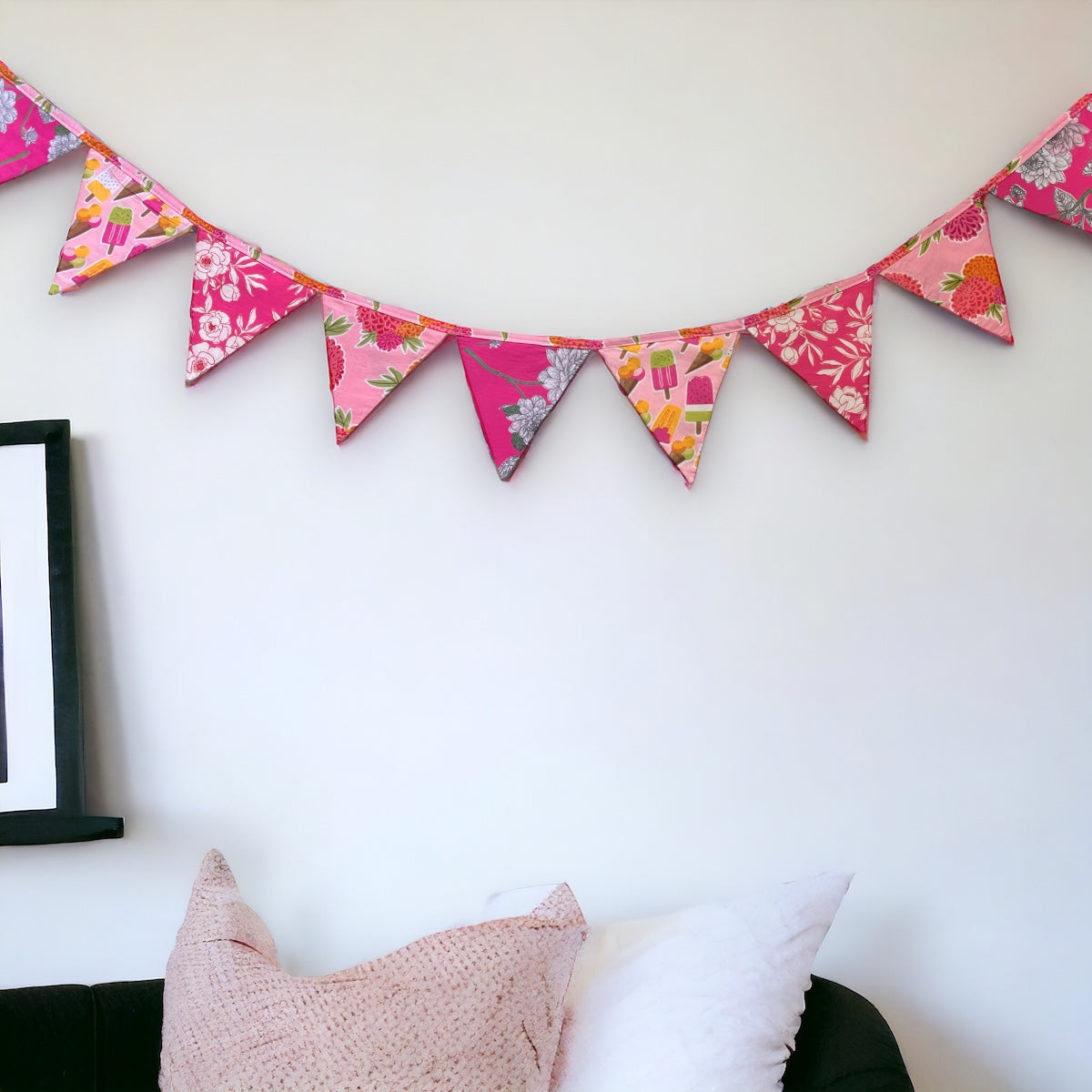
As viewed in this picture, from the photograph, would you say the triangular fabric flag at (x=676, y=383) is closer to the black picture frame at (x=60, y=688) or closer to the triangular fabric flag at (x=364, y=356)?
the triangular fabric flag at (x=364, y=356)

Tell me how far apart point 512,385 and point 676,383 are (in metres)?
0.22

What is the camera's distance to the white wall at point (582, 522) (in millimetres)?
1290

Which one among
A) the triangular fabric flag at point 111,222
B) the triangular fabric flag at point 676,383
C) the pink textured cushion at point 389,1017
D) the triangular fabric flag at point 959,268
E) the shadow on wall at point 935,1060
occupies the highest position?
the triangular fabric flag at point 111,222

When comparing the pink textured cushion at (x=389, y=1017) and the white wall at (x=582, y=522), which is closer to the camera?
the pink textured cushion at (x=389, y=1017)

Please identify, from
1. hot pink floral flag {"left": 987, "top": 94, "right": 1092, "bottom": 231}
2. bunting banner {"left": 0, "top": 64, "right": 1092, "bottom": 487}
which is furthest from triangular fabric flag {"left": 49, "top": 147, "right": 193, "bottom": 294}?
hot pink floral flag {"left": 987, "top": 94, "right": 1092, "bottom": 231}

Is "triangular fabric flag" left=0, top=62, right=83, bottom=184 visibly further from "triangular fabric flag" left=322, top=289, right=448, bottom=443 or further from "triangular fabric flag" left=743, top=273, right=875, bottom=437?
"triangular fabric flag" left=743, top=273, right=875, bottom=437

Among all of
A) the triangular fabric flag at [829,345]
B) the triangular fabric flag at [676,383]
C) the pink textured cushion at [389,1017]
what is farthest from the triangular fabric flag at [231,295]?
the pink textured cushion at [389,1017]

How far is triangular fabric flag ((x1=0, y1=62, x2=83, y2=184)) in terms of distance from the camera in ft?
4.27

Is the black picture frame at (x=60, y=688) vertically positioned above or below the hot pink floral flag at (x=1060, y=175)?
below

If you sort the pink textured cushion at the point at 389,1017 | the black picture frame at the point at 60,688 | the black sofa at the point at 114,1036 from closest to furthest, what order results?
the pink textured cushion at the point at 389,1017 → the black sofa at the point at 114,1036 → the black picture frame at the point at 60,688

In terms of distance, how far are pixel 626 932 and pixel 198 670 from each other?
0.64 m

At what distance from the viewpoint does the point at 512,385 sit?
1.29 meters

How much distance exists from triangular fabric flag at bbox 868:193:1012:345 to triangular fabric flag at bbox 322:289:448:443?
0.63 metres

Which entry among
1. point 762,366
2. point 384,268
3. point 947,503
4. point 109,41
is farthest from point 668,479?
point 109,41
